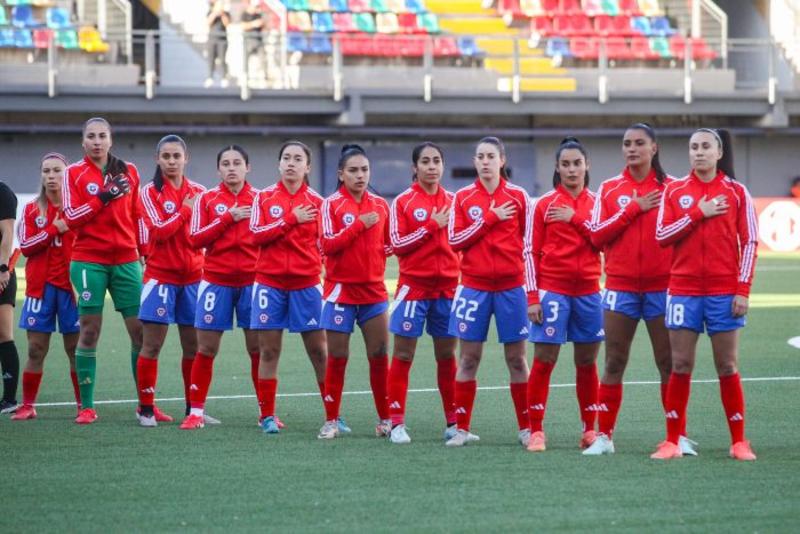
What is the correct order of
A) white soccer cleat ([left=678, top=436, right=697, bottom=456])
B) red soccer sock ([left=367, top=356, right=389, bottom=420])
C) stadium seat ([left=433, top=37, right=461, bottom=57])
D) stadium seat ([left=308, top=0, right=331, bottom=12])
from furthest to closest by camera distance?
stadium seat ([left=308, top=0, right=331, bottom=12]) → stadium seat ([left=433, top=37, right=461, bottom=57]) → red soccer sock ([left=367, top=356, right=389, bottom=420]) → white soccer cleat ([left=678, top=436, right=697, bottom=456])

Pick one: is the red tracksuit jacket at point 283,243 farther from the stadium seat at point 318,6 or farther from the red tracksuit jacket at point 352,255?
the stadium seat at point 318,6

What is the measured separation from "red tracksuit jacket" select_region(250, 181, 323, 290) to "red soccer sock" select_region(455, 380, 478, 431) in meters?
1.40

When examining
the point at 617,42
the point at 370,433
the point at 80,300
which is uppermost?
the point at 617,42

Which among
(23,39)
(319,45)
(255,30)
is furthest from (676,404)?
(255,30)

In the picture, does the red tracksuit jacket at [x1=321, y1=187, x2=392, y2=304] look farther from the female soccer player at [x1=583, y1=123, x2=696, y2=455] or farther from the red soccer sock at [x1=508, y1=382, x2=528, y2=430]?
the female soccer player at [x1=583, y1=123, x2=696, y2=455]

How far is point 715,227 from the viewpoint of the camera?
8.23 metres

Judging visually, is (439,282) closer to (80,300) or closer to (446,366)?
(446,366)

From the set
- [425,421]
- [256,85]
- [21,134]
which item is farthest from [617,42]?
[425,421]

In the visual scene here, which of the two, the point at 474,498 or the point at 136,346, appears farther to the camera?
the point at 136,346

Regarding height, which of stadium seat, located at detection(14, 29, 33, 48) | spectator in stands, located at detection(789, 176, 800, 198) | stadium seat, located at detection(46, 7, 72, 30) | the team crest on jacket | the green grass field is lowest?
the green grass field

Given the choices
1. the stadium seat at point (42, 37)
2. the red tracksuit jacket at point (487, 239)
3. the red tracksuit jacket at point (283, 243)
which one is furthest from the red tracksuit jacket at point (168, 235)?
the stadium seat at point (42, 37)

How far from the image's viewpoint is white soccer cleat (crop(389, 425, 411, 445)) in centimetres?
902

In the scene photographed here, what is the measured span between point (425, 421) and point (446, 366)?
72 centimetres

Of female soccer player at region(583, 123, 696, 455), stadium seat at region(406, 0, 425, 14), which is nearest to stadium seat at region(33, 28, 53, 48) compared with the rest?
stadium seat at region(406, 0, 425, 14)
